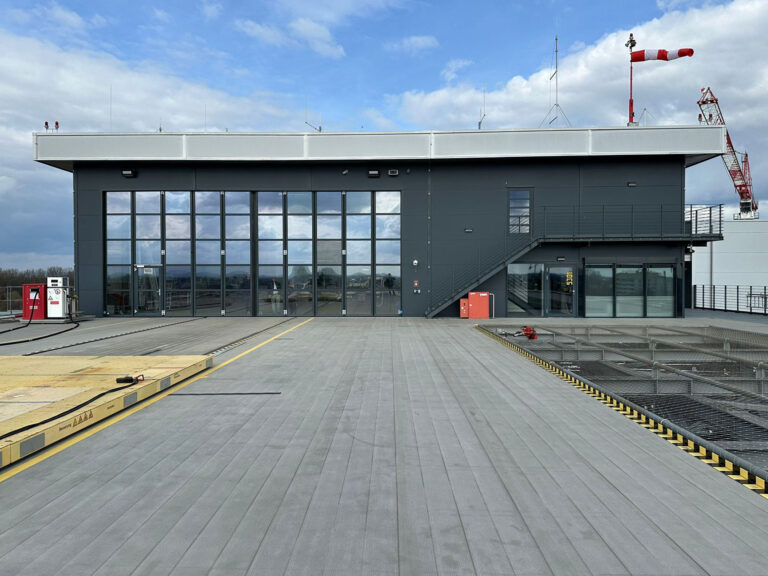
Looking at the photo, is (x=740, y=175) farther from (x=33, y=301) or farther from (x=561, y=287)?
(x=33, y=301)

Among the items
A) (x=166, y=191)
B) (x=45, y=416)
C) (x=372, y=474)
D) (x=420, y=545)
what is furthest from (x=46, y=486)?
(x=166, y=191)

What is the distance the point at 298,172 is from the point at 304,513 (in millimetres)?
20312

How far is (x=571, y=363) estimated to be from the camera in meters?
10.3

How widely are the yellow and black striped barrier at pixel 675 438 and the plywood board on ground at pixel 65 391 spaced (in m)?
7.36

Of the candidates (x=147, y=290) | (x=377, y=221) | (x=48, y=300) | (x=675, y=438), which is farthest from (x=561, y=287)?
(x=48, y=300)

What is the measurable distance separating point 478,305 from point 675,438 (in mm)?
15722

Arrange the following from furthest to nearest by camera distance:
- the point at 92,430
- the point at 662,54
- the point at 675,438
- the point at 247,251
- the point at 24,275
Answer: the point at 24,275 → the point at 662,54 → the point at 247,251 → the point at 92,430 → the point at 675,438

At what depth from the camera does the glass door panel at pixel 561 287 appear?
21.5 metres

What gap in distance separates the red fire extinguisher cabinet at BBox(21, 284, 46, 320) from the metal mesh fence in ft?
67.7

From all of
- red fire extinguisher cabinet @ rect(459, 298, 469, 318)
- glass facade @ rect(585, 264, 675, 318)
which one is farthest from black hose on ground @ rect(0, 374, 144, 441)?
glass facade @ rect(585, 264, 675, 318)

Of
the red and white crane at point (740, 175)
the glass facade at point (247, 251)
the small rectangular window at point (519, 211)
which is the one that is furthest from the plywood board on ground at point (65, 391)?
the red and white crane at point (740, 175)

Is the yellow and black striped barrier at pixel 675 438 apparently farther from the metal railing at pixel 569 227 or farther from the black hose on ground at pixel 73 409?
the metal railing at pixel 569 227

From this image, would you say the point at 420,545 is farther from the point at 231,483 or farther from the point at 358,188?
the point at 358,188

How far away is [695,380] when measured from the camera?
7484 millimetres
